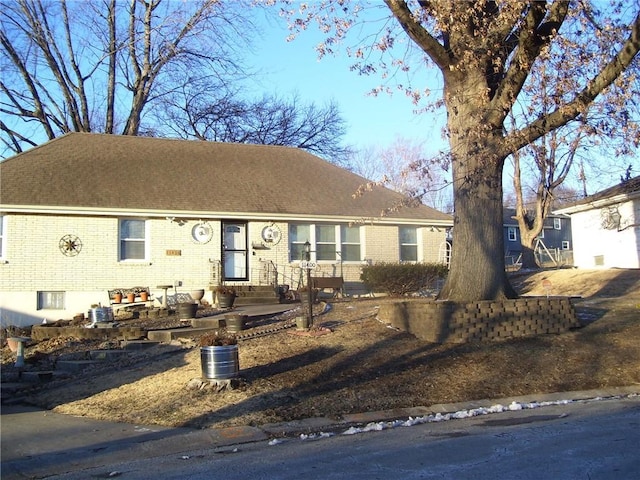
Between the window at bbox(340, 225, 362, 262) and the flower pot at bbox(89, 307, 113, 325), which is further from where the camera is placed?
the window at bbox(340, 225, 362, 262)

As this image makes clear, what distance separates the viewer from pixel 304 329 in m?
12.5

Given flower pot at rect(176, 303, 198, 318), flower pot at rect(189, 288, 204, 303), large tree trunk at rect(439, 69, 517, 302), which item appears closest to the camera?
large tree trunk at rect(439, 69, 517, 302)

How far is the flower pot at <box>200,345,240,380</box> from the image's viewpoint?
363 inches

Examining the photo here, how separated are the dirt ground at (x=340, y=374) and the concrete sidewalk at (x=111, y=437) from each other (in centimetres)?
27

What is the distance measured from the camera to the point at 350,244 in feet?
72.3

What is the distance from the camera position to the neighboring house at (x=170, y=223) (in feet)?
60.3

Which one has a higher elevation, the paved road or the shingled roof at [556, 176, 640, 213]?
the shingled roof at [556, 176, 640, 213]

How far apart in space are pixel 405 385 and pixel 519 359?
2.28 meters

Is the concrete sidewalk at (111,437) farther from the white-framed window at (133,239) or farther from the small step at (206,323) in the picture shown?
the white-framed window at (133,239)

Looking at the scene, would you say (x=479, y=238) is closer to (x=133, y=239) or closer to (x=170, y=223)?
(x=170, y=223)

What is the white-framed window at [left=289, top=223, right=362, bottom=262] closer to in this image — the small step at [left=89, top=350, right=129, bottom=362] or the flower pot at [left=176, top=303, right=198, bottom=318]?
the flower pot at [left=176, top=303, right=198, bottom=318]

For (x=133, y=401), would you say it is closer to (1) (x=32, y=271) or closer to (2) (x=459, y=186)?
(2) (x=459, y=186)

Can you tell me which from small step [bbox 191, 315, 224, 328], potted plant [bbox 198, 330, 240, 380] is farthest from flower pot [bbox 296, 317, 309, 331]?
potted plant [bbox 198, 330, 240, 380]

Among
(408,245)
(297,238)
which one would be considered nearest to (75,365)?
(297,238)
